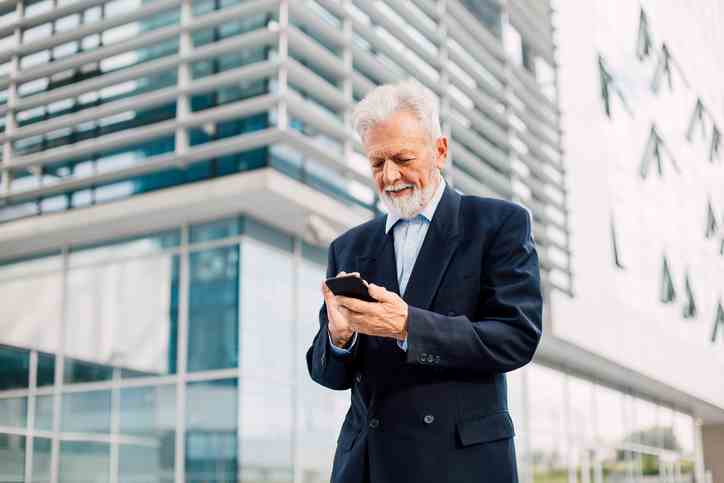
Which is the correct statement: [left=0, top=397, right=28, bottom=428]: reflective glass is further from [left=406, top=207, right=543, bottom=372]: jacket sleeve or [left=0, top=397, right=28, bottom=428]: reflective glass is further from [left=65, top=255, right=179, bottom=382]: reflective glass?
[left=406, top=207, right=543, bottom=372]: jacket sleeve

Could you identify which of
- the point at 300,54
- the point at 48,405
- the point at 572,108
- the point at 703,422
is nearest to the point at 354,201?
the point at 300,54

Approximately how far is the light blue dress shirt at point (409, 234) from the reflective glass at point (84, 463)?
22.4 ft

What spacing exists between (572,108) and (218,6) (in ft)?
25.0

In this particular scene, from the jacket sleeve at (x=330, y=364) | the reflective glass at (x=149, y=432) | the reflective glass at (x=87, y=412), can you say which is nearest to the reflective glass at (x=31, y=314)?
the reflective glass at (x=87, y=412)

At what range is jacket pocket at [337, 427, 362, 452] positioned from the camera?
7.34 ft

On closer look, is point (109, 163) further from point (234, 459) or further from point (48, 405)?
point (234, 459)

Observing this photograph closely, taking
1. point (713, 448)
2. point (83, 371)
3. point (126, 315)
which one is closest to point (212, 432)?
point (126, 315)

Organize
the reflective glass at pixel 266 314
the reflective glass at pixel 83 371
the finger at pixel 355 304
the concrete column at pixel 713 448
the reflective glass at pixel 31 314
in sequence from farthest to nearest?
the concrete column at pixel 713 448 < the reflective glass at pixel 31 314 < the reflective glass at pixel 83 371 < the reflective glass at pixel 266 314 < the finger at pixel 355 304

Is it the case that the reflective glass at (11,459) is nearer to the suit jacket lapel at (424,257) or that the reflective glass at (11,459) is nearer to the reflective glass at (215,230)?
the reflective glass at (215,230)

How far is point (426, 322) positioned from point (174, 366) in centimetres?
669

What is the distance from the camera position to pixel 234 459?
8016 millimetres

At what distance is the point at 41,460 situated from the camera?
870cm

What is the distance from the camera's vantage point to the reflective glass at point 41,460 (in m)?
8.66

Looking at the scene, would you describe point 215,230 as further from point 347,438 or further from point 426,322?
point 426,322
